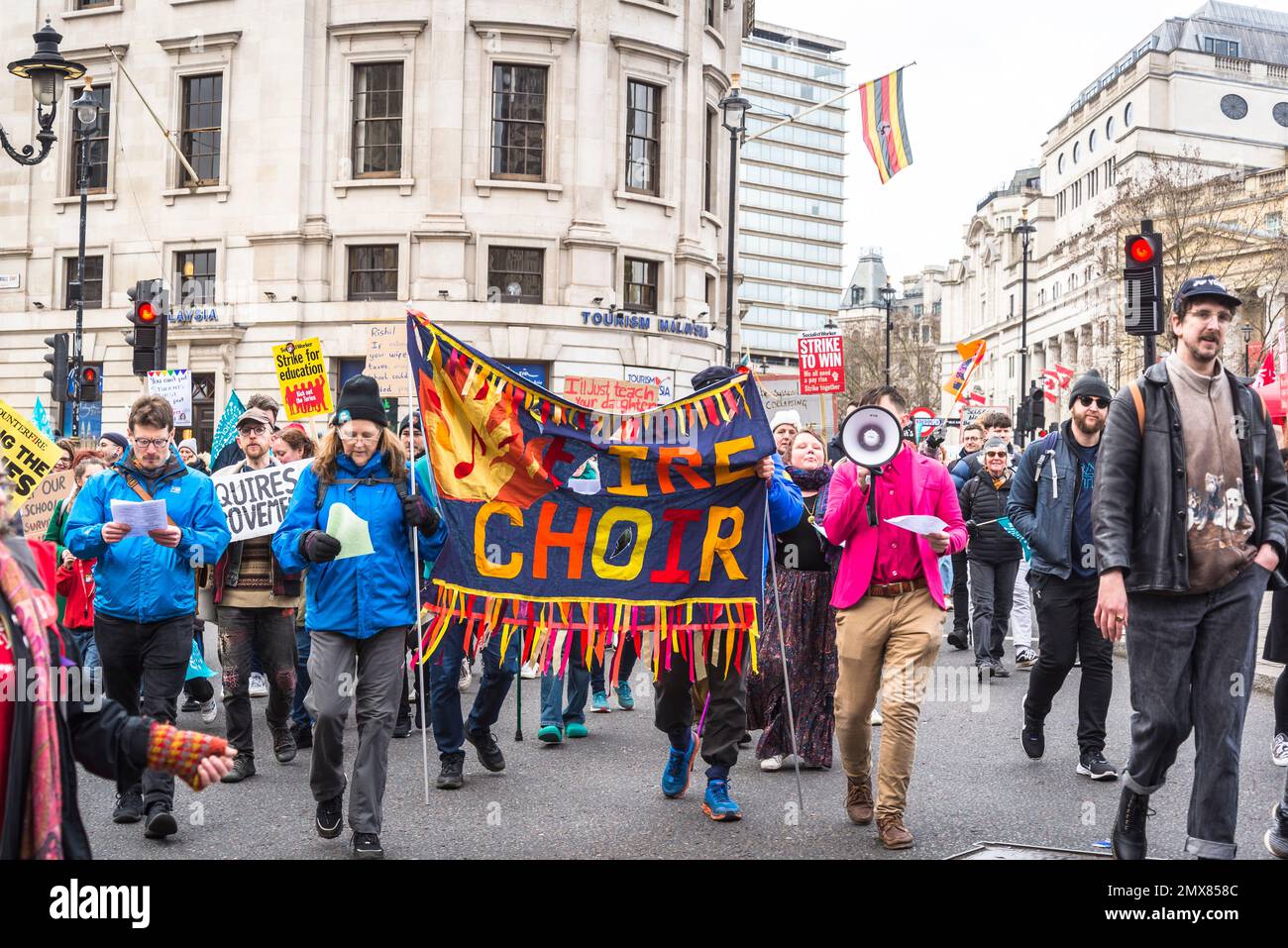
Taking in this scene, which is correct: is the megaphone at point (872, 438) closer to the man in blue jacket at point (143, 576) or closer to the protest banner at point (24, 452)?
the man in blue jacket at point (143, 576)

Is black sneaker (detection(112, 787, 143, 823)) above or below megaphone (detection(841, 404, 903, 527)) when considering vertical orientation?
below

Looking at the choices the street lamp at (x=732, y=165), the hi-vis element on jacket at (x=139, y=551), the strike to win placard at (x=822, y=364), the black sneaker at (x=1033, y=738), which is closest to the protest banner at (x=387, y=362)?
the hi-vis element on jacket at (x=139, y=551)

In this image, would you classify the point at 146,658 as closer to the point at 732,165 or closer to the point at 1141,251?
the point at 1141,251

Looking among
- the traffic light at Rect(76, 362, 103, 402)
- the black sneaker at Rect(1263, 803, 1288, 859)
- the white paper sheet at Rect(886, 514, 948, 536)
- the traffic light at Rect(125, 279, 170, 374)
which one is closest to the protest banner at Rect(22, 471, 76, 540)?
the traffic light at Rect(125, 279, 170, 374)

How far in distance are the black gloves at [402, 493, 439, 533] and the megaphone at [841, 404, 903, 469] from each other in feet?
6.73

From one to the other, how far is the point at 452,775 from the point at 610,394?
65.3ft

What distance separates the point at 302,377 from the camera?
15.2 meters

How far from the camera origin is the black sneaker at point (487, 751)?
7809mm

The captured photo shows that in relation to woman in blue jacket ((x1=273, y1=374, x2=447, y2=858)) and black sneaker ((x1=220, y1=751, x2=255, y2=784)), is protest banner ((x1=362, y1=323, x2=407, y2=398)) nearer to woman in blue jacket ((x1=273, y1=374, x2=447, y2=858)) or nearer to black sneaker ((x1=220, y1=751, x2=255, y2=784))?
black sneaker ((x1=220, y1=751, x2=255, y2=784))

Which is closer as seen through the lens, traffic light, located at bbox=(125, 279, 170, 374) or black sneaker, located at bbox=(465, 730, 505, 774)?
black sneaker, located at bbox=(465, 730, 505, 774)

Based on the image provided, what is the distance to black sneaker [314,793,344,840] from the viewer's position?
6129 mm

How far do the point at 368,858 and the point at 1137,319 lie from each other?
7.21m

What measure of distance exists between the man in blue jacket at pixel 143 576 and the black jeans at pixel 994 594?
7291 mm
